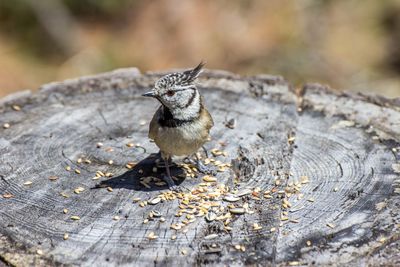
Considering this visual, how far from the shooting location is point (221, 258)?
13.1 feet

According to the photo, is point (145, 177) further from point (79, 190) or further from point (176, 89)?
point (176, 89)

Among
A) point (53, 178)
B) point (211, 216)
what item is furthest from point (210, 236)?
point (53, 178)

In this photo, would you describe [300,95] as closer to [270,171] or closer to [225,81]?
[225,81]

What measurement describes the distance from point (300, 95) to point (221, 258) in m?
2.72

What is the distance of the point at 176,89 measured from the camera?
4.83 m

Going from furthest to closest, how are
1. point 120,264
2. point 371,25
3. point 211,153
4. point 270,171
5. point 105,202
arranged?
point 371,25 → point 211,153 → point 270,171 → point 105,202 → point 120,264

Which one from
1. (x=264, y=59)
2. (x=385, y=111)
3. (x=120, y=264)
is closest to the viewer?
(x=120, y=264)

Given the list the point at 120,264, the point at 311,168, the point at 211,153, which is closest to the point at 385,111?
the point at 311,168

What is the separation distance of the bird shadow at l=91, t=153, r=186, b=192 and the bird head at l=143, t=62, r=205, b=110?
0.57m

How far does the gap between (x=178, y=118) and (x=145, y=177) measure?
1.79 ft

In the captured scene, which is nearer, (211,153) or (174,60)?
(211,153)

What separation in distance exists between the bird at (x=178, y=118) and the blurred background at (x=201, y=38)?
5.36 meters

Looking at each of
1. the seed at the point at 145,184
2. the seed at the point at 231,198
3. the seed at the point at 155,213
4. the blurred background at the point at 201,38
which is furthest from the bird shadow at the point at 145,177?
the blurred background at the point at 201,38

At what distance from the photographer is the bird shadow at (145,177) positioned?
483cm
